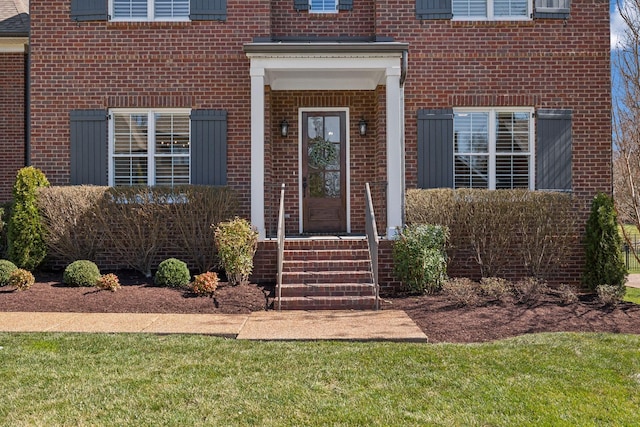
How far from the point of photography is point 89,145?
941 centimetres

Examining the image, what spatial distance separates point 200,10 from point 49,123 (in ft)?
11.2

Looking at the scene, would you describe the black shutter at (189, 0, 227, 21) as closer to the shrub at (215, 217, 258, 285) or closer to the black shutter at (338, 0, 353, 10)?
the black shutter at (338, 0, 353, 10)

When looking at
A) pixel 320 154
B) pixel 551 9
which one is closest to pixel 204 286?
pixel 320 154

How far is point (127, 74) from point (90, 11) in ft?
4.32

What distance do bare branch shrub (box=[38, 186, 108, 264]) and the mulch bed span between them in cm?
73

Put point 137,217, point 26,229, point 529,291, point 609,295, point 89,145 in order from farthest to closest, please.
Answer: point 89,145 < point 137,217 < point 26,229 < point 529,291 < point 609,295

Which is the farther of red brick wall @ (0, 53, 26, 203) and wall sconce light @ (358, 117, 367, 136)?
red brick wall @ (0, 53, 26, 203)

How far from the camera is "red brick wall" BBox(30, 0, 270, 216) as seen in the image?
373 inches

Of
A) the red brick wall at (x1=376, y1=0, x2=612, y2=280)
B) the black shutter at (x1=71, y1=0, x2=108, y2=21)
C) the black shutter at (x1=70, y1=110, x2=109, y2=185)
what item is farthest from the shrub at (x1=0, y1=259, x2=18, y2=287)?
the red brick wall at (x1=376, y1=0, x2=612, y2=280)

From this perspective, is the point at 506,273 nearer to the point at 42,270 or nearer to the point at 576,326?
the point at 576,326

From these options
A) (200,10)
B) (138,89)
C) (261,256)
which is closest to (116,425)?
(261,256)

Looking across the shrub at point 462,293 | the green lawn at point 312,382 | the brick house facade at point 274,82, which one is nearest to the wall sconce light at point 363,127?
the brick house facade at point 274,82

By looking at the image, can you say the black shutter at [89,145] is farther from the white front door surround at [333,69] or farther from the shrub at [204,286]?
the shrub at [204,286]

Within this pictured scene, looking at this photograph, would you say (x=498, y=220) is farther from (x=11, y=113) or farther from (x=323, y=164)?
(x=11, y=113)
